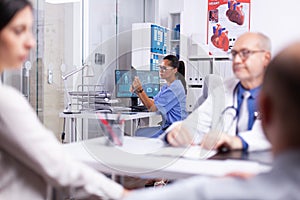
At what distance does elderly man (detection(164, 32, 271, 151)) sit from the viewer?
3.71ft

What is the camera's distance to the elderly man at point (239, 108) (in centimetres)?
113

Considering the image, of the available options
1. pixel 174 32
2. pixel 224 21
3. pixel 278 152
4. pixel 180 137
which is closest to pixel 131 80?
pixel 174 32

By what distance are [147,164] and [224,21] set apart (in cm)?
406

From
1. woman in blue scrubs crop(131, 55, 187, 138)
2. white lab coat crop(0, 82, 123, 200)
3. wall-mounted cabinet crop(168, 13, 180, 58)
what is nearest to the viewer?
white lab coat crop(0, 82, 123, 200)

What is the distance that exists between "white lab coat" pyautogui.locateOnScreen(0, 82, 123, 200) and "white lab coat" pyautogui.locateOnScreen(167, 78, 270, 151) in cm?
38

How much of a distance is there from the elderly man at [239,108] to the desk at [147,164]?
8cm

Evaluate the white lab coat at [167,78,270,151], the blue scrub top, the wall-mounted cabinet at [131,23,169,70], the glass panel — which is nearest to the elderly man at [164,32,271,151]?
the white lab coat at [167,78,270,151]

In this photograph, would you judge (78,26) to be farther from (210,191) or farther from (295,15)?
(210,191)

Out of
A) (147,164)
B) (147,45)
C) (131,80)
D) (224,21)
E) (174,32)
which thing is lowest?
(147,164)

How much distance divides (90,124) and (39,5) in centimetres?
120

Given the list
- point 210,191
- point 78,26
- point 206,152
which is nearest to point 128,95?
point 78,26

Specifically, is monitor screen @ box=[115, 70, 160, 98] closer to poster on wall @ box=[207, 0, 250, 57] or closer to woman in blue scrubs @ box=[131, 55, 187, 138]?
woman in blue scrubs @ box=[131, 55, 187, 138]

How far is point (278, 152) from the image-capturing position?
0.62 m

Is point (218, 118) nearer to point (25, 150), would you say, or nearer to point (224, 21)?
point (25, 150)
